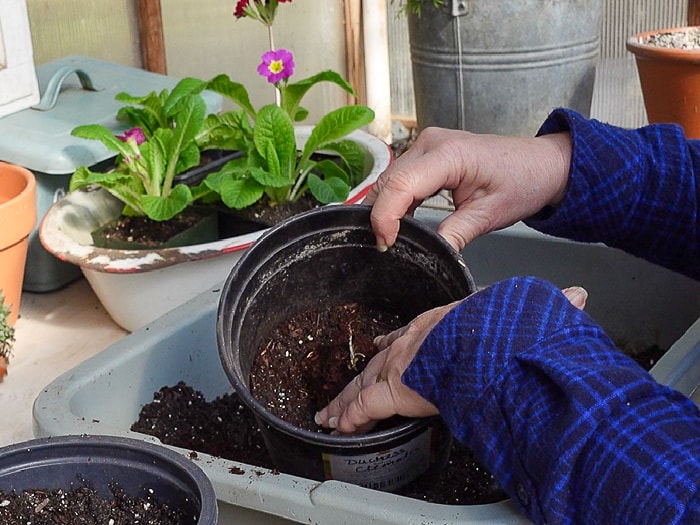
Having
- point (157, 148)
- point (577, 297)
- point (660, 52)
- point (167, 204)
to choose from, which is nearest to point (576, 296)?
point (577, 297)

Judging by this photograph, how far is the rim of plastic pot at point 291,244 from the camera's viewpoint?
756 millimetres

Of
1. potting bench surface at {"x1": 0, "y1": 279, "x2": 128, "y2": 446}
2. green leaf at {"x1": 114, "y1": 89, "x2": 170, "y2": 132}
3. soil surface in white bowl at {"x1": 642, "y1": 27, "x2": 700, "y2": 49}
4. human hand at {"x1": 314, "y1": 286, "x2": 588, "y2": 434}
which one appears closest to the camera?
human hand at {"x1": 314, "y1": 286, "x2": 588, "y2": 434}

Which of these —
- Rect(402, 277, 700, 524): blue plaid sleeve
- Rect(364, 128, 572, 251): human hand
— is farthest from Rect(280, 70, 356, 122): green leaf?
Rect(402, 277, 700, 524): blue plaid sleeve

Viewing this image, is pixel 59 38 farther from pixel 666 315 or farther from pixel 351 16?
pixel 666 315

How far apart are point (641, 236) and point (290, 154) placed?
781 millimetres

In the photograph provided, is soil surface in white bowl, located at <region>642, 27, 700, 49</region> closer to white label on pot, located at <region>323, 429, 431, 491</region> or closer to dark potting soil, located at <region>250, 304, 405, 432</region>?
dark potting soil, located at <region>250, 304, 405, 432</region>

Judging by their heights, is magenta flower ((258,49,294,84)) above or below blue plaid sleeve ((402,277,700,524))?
above

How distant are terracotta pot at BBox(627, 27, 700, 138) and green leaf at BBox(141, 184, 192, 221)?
4.08ft

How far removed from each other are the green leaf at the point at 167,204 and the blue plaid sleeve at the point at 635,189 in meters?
0.76

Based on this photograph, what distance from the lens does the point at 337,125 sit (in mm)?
1666

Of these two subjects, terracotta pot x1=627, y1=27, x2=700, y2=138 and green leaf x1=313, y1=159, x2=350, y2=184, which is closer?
green leaf x1=313, y1=159, x2=350, y2=184

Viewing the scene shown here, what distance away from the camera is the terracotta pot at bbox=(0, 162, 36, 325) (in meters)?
1.49

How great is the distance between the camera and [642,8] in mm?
2645

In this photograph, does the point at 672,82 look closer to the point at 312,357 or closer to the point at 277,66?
the point at 277,66
